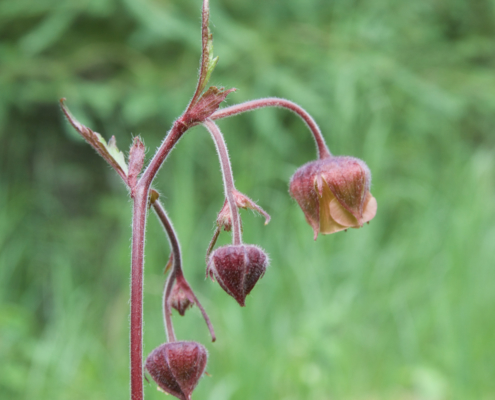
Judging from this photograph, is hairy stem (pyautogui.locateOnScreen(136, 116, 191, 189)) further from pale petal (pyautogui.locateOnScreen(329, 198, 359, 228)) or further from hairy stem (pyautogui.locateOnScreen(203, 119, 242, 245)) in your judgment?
pale petal (pyautogui.locateOnScreen(329, 198, 359, 228))

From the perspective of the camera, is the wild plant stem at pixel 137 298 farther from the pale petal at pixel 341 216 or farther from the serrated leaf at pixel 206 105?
the pale petal at pixel 341 216

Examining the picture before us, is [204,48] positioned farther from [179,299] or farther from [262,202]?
[262,202]

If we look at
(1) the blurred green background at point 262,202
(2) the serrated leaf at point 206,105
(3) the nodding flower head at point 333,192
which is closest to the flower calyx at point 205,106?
(2) the serrated leaf at point 206,105

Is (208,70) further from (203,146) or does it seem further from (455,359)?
(203,146)

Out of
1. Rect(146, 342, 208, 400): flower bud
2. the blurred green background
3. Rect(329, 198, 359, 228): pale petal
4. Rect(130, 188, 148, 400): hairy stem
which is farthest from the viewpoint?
the blurred green background

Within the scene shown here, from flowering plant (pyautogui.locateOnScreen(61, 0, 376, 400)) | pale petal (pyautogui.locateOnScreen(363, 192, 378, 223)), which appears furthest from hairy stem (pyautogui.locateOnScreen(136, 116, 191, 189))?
pale petal (pyautogui.locateOnScreen(363, 192, 378, 223))

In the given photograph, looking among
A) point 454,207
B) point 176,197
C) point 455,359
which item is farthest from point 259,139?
point 455,359
